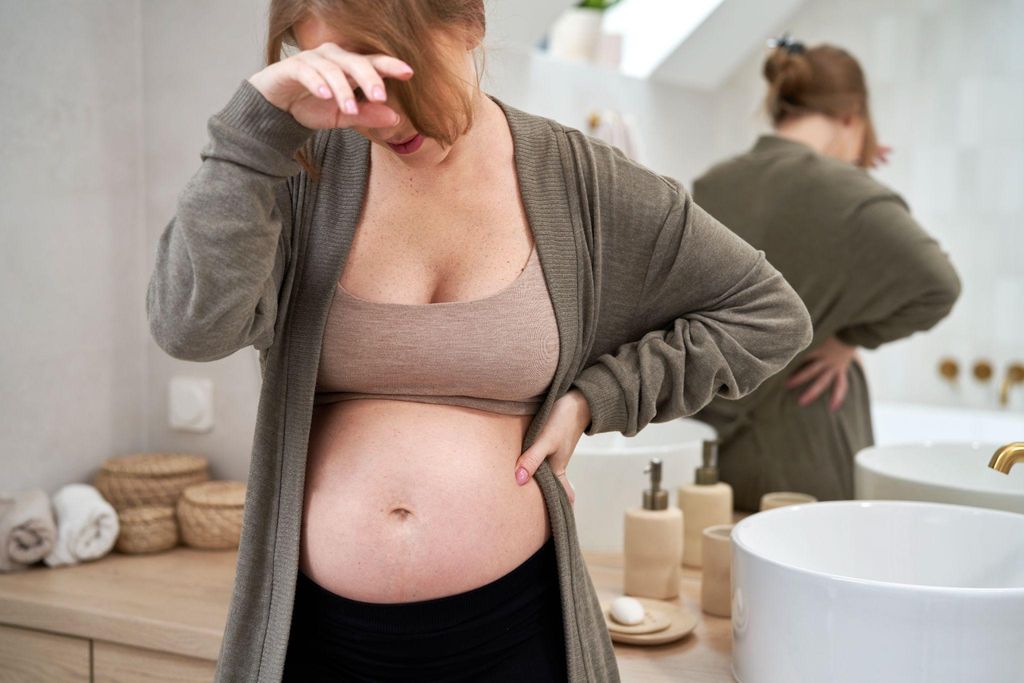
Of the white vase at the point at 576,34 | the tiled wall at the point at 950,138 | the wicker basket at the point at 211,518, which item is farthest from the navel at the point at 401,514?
the tiled wall at the point at 950,138

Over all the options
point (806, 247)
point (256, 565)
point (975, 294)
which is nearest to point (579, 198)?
point (256, 565)

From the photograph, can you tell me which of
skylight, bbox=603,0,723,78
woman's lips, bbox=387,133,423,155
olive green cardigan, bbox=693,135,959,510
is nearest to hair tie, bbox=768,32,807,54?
olive green cardigan, bbox=693,135,959,510

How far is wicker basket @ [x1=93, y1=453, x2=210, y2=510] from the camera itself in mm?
1543

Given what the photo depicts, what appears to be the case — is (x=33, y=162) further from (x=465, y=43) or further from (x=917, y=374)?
(x=917, y=374)

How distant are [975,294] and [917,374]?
0.22m

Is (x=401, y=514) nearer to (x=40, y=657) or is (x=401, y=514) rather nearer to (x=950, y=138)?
(x=40, y=657)

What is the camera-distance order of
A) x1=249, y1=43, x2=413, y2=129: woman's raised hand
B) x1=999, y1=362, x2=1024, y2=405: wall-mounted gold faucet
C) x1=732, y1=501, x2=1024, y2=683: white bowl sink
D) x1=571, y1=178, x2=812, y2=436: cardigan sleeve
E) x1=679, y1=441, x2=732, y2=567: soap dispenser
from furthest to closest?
1. x1=999, y1=362, x2=1024, y2=405: wall-mounted gold faucet
2. x1=679, y1=441, x2=732, y2=567: soap dispenser
3. x1=571, y1=178, x2=812, y2=436: cardigan sleeve
4. x1=732, y1=501, x2=1024, y2=683: white bowl sink
5. x1=249, y1=43, x2=413, y2=129: woman's raised hand

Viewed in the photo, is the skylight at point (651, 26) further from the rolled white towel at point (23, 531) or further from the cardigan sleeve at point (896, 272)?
the rolled white towel at point (23, 531)

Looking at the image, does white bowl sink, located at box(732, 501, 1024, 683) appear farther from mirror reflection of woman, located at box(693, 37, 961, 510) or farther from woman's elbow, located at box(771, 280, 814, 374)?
mirror reflection of woman, located at box(693, 37, 961, 510)

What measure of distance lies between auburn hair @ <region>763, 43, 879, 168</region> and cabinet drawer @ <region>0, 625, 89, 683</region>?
1282 mm

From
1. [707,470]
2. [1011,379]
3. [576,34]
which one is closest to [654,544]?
[707,470]

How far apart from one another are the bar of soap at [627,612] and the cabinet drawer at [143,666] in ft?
1.51

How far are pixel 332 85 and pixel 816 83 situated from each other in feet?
3.78

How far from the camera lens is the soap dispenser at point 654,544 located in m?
1.22
